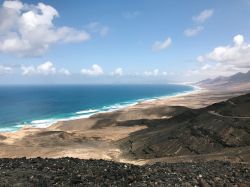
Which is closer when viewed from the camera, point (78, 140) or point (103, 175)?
point (103, 175)

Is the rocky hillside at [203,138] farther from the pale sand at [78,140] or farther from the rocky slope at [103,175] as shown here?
the rocky slope at [103,175]

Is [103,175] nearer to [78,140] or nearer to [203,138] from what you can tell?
[203,138]

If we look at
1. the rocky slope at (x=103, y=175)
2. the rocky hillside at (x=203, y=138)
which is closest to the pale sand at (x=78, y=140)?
the rocky hillside at (x=203, y=138)

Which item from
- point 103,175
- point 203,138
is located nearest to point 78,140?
point 203,138

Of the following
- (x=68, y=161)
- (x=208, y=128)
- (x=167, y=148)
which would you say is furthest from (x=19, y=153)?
(x=68, y=161)

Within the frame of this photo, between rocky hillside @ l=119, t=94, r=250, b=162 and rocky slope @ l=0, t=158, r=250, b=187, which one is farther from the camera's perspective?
rocky hillside @ l=119, t=94, r=250, b=162

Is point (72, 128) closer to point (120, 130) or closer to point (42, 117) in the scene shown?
point (120, 130)

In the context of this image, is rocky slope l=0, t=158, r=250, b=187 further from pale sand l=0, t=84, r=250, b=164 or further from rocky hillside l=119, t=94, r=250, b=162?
pale sand l=0, t=84, r=250, b=164

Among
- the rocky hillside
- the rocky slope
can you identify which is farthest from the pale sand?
the rocky slope
